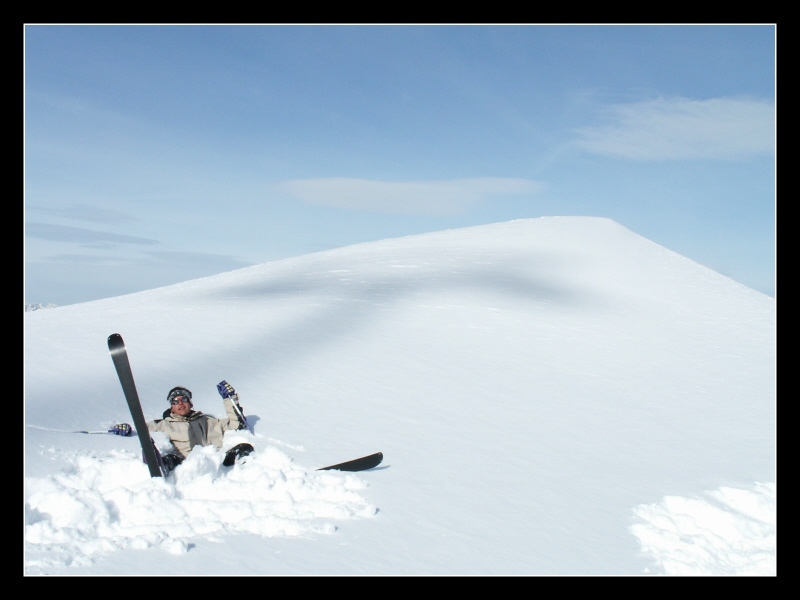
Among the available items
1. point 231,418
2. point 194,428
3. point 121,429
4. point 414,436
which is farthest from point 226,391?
point 414,436

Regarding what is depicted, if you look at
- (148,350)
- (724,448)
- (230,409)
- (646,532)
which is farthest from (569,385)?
(148,350)

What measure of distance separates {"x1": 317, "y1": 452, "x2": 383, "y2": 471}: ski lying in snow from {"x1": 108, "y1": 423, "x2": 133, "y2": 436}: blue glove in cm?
160

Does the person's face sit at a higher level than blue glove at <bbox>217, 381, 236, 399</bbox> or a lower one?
lower

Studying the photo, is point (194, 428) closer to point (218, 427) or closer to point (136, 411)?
point (218, 427)

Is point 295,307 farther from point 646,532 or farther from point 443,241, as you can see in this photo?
point 443,241

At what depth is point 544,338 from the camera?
10117mm

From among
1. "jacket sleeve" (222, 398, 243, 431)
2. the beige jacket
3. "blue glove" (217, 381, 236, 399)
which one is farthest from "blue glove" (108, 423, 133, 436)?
"blue glove" (217, 381, 236, 399)

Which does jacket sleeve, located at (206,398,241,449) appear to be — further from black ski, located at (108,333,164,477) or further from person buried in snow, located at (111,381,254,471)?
black ski, located at (108,333,164,477)

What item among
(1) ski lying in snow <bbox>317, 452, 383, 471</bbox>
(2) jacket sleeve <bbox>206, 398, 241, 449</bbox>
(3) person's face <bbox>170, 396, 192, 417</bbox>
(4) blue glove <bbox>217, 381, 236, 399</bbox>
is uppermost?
(4) blue glove <bbox>217, 381, 236, 399</bbox>

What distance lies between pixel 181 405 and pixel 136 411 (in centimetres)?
66

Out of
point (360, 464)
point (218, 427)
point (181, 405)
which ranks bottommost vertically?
point (360, 464)

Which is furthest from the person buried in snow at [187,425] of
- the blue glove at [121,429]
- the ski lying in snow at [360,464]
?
the ski lying in snow at [360,464]

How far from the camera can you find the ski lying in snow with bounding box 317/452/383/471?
4.88 meters

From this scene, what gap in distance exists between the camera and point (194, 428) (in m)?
5.18
